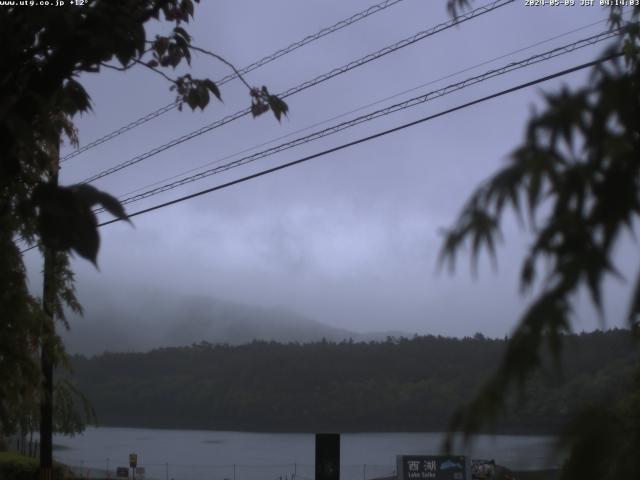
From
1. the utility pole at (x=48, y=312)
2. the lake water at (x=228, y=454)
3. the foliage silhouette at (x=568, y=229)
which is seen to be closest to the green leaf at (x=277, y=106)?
the utility pole at (x=48, y=312)

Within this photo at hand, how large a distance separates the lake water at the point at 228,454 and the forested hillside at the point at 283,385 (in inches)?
81.3

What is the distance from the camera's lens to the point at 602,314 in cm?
174

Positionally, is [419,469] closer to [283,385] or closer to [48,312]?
[48,312]

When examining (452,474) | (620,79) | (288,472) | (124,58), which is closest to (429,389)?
(452,474)

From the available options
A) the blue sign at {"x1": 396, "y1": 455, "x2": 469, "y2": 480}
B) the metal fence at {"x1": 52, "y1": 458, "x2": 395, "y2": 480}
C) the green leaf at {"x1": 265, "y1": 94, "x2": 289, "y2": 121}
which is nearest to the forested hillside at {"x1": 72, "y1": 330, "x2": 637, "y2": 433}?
the blue sign at {"x1": 396, "y1": 455, "x2": 469, "y2": 480}

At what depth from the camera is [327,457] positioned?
1399 cm

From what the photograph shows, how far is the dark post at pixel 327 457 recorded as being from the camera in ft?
45.8

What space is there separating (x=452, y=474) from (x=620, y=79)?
2030 cm

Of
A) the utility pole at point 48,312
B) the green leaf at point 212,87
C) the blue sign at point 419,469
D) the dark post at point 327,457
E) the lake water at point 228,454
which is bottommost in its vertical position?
the lake water at point 228,454

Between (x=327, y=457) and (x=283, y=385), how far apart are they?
34453 mm

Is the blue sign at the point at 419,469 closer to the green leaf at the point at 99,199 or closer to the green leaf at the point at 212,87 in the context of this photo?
the green leaf at the point at 212,87

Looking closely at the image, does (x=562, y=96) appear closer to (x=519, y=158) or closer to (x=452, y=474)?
(x=519, y=158)

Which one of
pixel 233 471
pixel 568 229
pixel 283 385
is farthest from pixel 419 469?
pixel 283 385

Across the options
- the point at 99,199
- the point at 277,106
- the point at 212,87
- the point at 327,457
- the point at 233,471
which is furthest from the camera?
the point at 233,471
